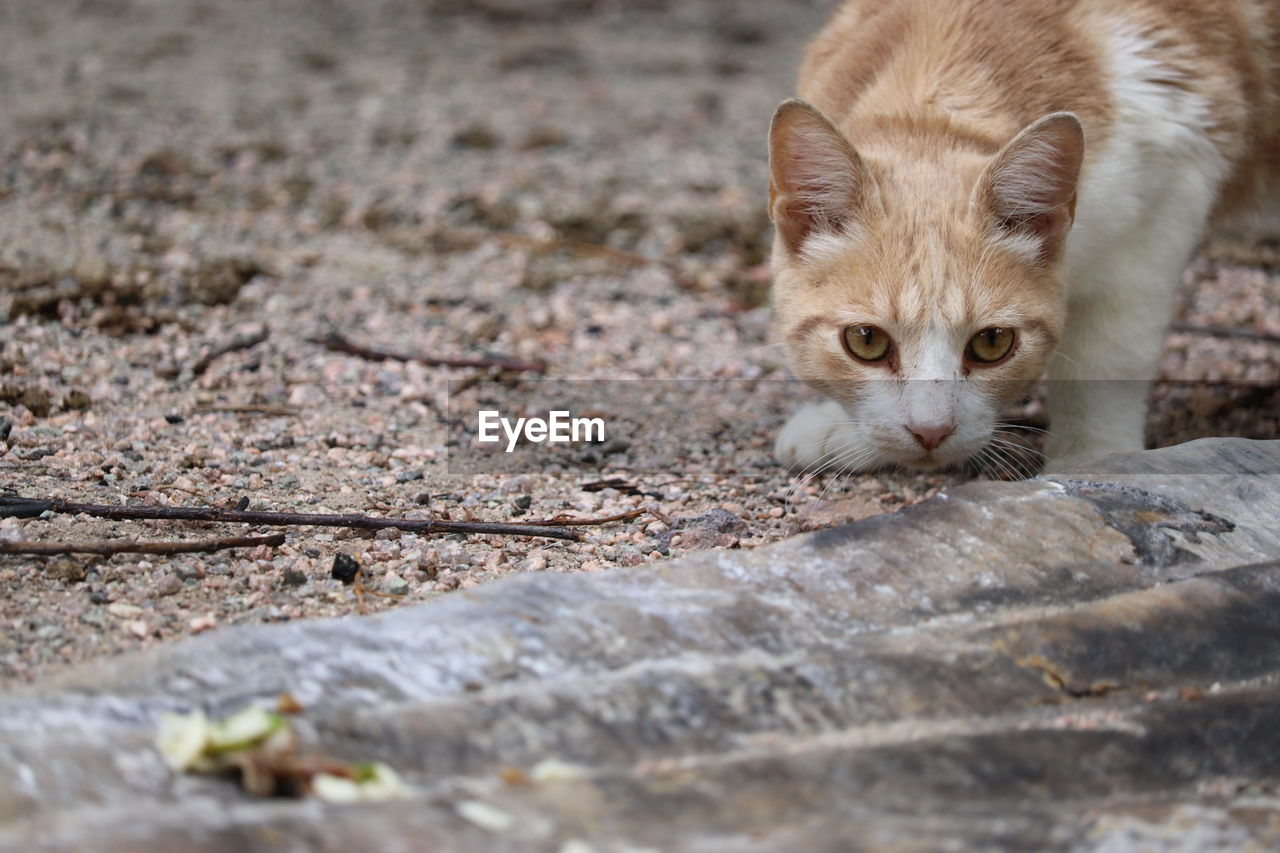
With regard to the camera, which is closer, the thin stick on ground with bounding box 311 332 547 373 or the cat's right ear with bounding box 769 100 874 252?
the cat's right ear with bounding box 769 100 874 252

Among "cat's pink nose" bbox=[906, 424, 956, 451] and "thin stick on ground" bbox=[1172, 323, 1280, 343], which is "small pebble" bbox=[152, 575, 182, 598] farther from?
"thin stick on ground" bbox=[1172, 323, 1280, 343]

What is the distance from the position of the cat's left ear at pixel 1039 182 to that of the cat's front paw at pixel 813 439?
624 mm

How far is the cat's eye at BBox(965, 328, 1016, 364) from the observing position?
261 centimetres

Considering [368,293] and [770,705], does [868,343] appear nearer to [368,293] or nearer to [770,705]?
[770,705]

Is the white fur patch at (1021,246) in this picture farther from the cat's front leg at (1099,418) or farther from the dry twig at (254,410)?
the dry twig at (254,410)

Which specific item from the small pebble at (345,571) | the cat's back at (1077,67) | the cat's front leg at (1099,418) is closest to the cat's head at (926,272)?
the cat's back at (1077,67)

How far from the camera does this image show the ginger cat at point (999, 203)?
256 centimetres

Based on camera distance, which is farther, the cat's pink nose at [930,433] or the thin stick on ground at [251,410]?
the thin stick on ground at [251,410]

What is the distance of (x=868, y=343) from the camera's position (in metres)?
2.63

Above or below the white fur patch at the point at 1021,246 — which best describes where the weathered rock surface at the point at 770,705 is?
below

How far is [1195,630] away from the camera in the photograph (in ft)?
6.48

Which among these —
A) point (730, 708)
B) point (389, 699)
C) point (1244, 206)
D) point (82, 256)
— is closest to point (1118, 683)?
point (730, 708)

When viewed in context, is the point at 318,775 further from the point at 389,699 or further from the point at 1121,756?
the point at 1121,756

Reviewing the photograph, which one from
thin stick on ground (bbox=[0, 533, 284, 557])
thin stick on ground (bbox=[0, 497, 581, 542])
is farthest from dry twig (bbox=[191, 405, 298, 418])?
thin stick on ground (bbox=[0, 533, 284, 557])
